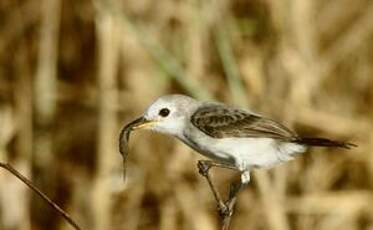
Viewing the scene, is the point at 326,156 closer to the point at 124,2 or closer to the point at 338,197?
the point at 338,197

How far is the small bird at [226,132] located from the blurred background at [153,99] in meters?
1.49

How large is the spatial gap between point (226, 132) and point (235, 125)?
5cm

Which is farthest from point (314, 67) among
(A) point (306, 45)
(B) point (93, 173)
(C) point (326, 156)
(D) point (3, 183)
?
(D) point (3, 183)

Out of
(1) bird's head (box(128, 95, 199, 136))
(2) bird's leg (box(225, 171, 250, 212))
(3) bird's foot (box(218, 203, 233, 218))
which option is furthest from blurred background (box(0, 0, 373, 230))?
(3) bird's foot (box(218, 203, 233, 218))

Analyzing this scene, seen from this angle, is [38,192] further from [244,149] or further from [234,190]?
[244,149]

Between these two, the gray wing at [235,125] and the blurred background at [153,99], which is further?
the blurred background at [153,99]

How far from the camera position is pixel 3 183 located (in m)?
4.87

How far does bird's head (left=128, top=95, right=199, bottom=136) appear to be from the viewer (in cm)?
284

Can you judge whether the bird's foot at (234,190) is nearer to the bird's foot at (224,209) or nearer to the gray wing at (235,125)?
the bird's foot at (224,209)

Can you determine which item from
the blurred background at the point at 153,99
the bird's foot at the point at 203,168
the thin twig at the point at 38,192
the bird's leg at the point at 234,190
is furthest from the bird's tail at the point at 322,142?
the blurred background at the point at 153,99

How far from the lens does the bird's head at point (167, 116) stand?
112 inches

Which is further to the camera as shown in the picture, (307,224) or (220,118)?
(307,224)

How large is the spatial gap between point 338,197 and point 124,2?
4.52ft

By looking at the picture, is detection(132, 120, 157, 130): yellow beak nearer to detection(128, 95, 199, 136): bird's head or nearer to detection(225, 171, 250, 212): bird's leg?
detection(128, 95, 199, 136): bird's head
